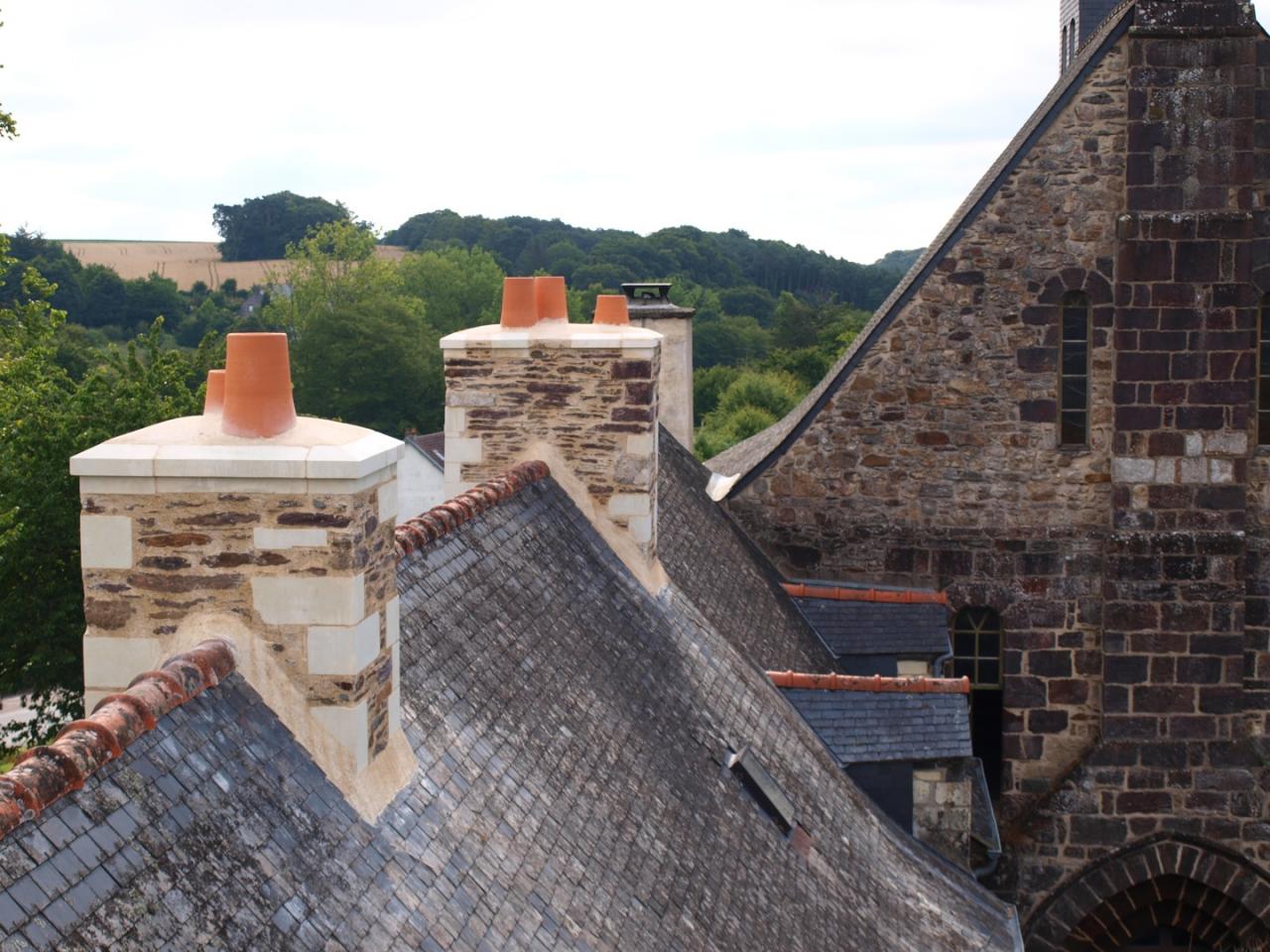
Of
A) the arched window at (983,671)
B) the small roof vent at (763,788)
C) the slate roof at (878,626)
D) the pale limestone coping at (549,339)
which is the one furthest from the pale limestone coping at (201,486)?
the arched window at (983,671)

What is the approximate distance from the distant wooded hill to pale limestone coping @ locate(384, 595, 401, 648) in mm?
94483

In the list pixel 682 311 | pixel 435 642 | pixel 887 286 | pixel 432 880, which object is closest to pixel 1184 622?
pixel 682 311

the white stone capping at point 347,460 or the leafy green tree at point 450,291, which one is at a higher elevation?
the leafy green tree at point 450,291

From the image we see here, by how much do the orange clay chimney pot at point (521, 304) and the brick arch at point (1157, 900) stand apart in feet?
28.1

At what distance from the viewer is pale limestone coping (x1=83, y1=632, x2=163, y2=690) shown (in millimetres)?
6082

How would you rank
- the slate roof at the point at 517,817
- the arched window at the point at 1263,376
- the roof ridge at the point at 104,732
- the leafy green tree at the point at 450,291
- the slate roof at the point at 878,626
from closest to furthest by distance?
the roof ridge at the point at 104,732 → the slate roof at the point at 517,817 → the slate roof at the point at 878,626 → the arched window at the point at 1263,376 → the leafy green tree at the point at 450,291

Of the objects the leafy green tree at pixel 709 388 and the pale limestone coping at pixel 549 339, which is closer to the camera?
the pale limestone coping at pixel 549 339

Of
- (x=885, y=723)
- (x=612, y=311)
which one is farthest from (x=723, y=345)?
(x=885, y=723)

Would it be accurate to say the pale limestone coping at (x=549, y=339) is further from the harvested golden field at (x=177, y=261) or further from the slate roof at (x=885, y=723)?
the harvested golden field at (x=177, y=261)

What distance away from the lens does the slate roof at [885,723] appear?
12258 millimetres

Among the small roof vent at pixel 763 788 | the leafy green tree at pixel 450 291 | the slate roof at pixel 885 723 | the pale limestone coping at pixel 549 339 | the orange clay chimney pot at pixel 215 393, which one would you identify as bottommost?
the slate roof at pixel 885 723

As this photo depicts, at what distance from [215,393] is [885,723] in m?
7.34

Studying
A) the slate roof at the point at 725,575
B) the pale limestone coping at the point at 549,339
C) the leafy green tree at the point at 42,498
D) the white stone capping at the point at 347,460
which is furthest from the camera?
the leafy green tree at the point at 42,498

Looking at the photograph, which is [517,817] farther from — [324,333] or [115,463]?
[324,333]
